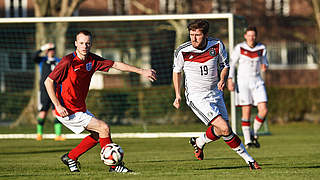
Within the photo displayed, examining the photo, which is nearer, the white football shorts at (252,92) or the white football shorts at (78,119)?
the white football shorts at (78,119)

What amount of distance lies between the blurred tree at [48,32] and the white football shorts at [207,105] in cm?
1172

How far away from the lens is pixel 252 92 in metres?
12.4

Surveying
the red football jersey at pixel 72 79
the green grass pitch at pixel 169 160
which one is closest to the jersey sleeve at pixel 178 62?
the red football jersey at pixel 72 79

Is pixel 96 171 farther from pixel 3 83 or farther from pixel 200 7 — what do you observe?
pixel 200 7

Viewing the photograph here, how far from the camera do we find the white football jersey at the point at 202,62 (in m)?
8.48

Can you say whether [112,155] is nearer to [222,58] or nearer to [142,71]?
[142,71]

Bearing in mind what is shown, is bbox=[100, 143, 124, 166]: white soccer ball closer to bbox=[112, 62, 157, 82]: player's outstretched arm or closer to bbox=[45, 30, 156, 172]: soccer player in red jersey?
bbox=[45, 30, 156, 172]: soccer player in red jersey

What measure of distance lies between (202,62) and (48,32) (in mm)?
13080

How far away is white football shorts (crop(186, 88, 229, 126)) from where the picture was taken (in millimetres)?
8352

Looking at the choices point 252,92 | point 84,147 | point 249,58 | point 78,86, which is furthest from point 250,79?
point 78,86

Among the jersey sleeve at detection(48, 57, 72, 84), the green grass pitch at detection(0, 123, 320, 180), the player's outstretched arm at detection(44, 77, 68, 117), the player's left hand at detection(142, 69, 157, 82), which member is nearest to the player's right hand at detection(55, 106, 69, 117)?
the player's outstretched arm at detection(44, 77, 68, 117)

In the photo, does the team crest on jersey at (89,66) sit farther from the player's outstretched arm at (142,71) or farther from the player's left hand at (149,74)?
the player's left hand at (149,74)

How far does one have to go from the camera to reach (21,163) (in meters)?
9.84

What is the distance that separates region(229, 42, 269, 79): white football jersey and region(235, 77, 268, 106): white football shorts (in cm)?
11
